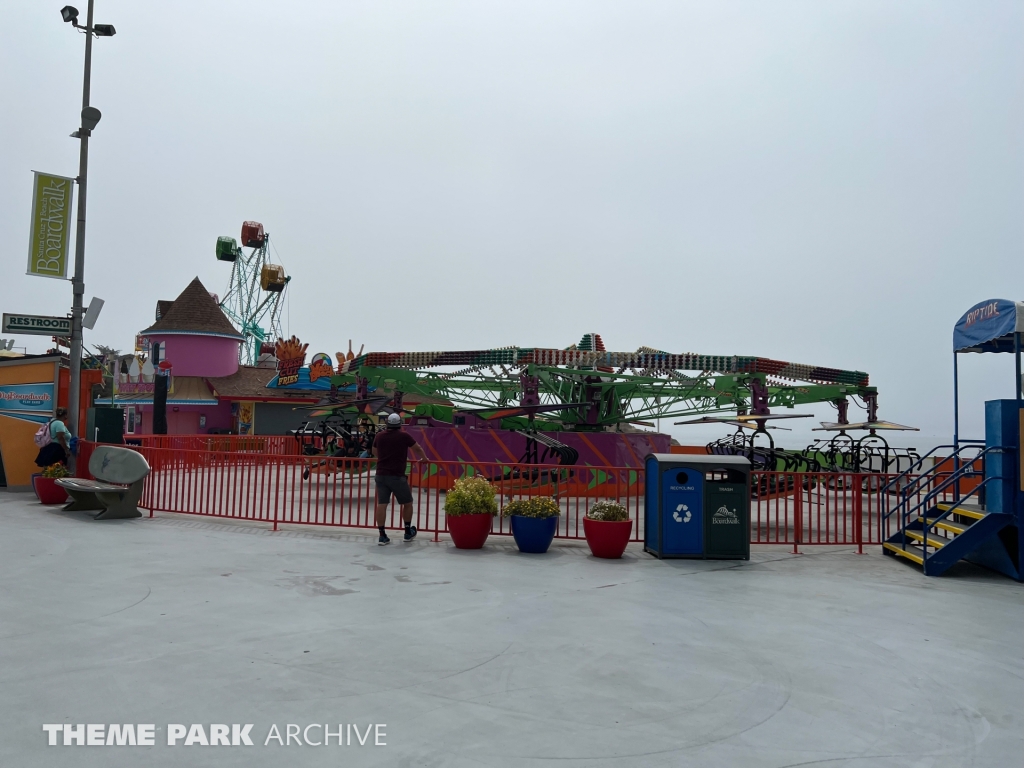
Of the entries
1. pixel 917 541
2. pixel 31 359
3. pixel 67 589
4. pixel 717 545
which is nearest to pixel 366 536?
pixel 67 589

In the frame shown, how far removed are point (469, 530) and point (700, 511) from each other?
307 centimetres

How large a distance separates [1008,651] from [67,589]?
27.4 ft

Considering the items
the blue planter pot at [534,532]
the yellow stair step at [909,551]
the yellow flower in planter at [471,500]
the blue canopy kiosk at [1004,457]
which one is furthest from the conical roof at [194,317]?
the blue canopy kiosk at [1004,457]

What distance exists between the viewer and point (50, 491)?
13.3 m

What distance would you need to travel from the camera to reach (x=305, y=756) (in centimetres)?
370

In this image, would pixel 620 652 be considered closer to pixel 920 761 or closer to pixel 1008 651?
pixel 920 761

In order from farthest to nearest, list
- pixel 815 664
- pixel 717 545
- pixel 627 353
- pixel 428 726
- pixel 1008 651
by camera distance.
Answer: pixel 627 353 < pixel 717 545 < pixel 1008 651 < pixel 815 664 < pixel 428 726

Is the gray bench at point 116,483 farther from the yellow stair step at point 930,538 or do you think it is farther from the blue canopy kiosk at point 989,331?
the blue canopy kiosk at point 989,331

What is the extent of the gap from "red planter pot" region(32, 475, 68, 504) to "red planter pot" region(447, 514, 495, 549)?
819cm

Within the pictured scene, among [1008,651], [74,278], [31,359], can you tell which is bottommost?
[1008,651]

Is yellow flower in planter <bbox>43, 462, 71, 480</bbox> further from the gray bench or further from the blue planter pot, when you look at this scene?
the blue planter pot

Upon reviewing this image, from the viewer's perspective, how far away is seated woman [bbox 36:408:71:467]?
13.9 m

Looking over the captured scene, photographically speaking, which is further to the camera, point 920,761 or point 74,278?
point 74,278

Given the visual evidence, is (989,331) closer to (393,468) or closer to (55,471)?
(393,468)
